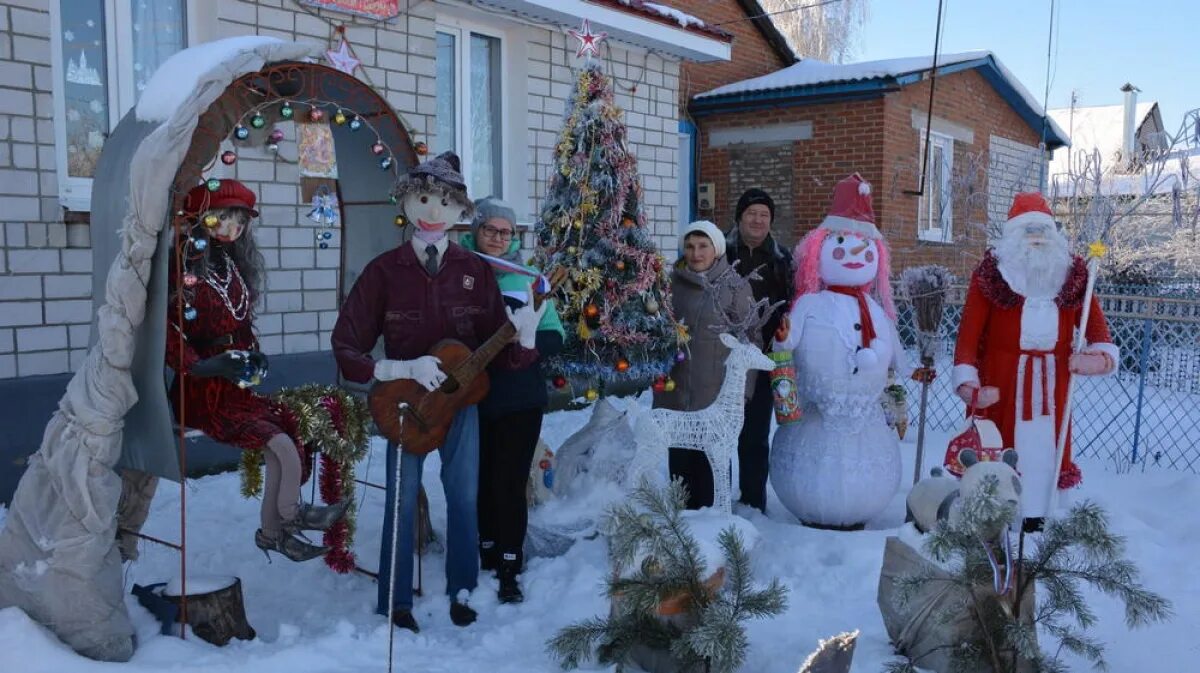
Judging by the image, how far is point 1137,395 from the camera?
8.23 m

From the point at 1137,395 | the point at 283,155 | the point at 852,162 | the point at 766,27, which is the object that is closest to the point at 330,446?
the point at 283,155

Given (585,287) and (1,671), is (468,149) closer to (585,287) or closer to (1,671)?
(585,287)

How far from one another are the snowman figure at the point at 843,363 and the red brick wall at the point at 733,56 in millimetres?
7756

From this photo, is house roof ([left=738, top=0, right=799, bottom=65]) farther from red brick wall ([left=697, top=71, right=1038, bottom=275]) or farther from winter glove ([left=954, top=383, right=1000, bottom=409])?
winter glove ([left=954, top=383, right=1000, bottom=409])

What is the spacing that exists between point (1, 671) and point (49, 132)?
11.2ft

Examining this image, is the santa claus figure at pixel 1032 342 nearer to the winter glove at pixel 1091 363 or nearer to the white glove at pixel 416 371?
the winter glove at pixel 1091 363

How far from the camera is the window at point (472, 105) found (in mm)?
7946

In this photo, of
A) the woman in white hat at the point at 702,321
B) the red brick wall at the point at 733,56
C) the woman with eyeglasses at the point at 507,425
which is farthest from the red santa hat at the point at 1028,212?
the red brick wall at the point at 733,56

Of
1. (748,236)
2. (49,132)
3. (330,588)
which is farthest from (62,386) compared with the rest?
(748,236)

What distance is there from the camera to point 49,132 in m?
5.30

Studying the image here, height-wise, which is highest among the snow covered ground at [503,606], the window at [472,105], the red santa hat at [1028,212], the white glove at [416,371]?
the window at [472,105]

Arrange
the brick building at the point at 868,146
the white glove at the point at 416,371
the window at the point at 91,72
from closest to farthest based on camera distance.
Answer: the white glove at the point at 416,371 → the window at the point at 91,72 → the brick building at the point at 868,146

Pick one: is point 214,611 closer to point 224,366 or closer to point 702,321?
point 224,366

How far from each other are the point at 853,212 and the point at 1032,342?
107 centimetres
